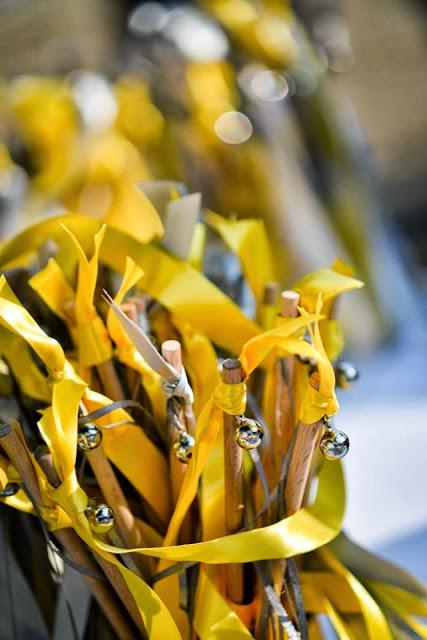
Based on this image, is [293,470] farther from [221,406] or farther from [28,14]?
[28,14]

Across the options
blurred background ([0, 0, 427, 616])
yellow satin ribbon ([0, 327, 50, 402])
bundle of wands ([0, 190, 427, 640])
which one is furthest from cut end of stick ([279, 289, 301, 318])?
blurred background ([0, 0, 427, 616])

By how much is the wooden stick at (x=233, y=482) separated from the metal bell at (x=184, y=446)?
0.04 ft

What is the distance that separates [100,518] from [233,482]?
0.05m

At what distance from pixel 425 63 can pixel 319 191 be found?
1.57ft

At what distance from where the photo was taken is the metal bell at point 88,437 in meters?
0.25

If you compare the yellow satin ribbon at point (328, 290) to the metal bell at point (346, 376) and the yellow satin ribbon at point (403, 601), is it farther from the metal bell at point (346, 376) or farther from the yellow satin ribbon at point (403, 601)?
the yellow satin ribbon at point (403, 601)

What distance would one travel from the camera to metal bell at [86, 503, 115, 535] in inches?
9.9

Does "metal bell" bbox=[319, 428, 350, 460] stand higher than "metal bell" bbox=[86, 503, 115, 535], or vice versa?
"metal bell" bbox=[319, 428, 350, 460]

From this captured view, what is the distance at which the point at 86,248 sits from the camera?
1.10ft

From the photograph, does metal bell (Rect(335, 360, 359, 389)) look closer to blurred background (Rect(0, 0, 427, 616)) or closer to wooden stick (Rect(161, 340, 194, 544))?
wooden stick (Rect(161, 340, 194, 544))

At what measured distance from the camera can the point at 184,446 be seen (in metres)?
0.26

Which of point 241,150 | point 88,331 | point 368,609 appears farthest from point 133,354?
point 241,150

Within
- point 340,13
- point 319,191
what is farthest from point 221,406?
point 340,13

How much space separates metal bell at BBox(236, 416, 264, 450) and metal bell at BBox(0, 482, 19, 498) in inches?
3.6
